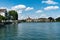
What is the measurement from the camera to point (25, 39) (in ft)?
85.8

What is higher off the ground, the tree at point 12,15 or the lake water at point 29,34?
the tree at point 12,15

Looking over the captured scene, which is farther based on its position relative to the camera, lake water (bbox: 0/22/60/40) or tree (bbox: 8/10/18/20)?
tree (bbox: 8/10/18/20)

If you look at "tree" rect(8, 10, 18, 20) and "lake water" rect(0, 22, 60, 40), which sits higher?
"tree" rect(8, 10, 18, 20)

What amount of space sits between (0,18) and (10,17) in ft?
106

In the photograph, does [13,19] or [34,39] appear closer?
[34,39]

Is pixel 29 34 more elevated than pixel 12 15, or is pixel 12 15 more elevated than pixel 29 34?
pixel 12 15

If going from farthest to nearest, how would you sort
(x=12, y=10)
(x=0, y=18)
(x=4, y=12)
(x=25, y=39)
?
(x=12, y=10), (x=4, y=12), (x=0, y=18), (x=25, y=39)

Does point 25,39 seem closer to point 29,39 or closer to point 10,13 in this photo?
point 29,39

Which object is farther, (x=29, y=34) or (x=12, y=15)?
(x=12, y=15)

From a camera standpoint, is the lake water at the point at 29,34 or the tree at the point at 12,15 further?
the tree at the point at 12,15

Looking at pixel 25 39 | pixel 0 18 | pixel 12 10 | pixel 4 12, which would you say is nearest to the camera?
pixel 25 39

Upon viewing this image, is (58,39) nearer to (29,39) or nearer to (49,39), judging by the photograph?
(49,39)

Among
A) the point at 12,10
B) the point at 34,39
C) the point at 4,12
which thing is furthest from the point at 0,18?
the point at 34,39

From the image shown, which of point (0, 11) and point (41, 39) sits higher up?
point (0, 11)
